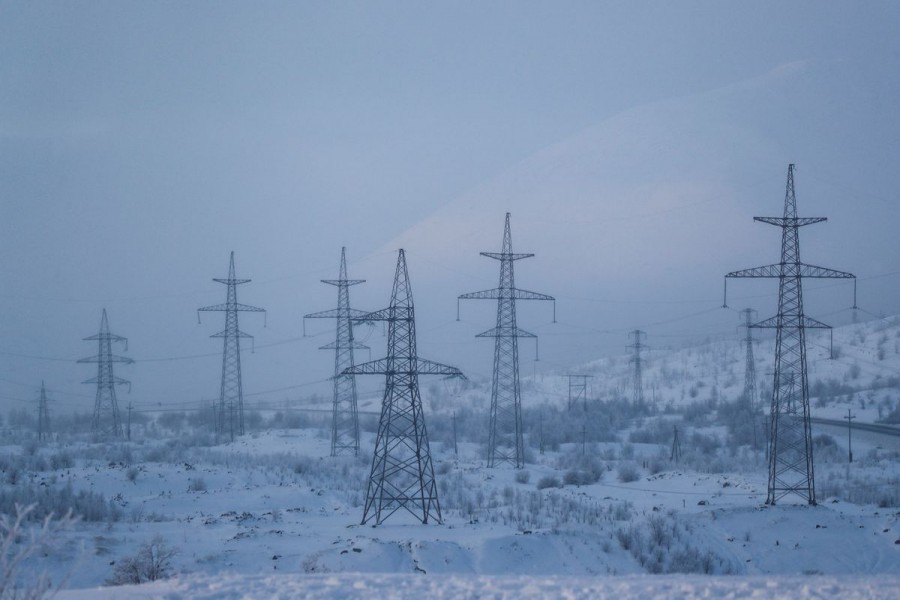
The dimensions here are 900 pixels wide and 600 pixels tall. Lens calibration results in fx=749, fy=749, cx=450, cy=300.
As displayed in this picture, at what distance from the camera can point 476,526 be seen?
22.0 metres

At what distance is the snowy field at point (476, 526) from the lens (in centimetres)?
1252

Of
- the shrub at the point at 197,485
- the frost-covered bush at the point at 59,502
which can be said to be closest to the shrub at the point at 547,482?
the shrub at the point at 197,485

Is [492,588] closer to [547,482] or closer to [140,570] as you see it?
[140,570]

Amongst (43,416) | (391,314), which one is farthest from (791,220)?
(43,416)

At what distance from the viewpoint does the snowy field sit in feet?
41.1

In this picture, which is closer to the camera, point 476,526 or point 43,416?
point 476,526

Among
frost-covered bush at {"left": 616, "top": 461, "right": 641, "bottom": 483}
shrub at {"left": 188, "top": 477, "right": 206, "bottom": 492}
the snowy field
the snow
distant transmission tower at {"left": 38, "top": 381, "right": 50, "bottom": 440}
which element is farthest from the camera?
distant transmission tower at {"left": 38, "top": 381, "right": 50, "bottom": 440}

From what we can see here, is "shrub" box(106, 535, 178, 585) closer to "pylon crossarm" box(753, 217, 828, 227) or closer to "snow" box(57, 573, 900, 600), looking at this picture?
"snow" box(57, 573, 900, 600)

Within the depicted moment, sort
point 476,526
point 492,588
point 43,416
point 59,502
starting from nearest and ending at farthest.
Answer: point 492,588
point 476,526
point 59,502
point 43,416

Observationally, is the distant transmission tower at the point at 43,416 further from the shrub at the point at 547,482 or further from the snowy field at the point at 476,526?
the shrub at the point at 547,482

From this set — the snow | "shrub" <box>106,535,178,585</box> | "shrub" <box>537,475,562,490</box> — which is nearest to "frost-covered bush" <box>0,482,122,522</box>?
"shrub" <box>106,535,178,585</box>

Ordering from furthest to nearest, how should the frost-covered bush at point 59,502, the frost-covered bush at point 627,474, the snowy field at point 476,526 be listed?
the frost-covered bush at point 627,474 < the frost-covered bush at point 59,502 < the snowy field at point 476,526

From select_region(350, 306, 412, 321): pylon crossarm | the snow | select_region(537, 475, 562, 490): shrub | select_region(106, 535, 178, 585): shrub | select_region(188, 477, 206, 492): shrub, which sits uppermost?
select_region(350, 306, 412, 321): pylon crossarm

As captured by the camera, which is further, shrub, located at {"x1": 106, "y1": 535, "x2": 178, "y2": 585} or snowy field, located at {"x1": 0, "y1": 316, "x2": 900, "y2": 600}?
shrub, located at {"x1": 106, "y1": 535, "x2": 178, "y2": 585}
